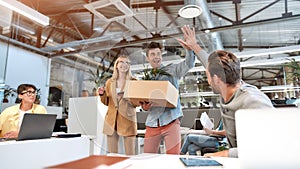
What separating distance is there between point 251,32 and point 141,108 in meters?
5.82

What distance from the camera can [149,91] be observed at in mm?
598

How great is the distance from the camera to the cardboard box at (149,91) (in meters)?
0.60

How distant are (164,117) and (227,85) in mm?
302

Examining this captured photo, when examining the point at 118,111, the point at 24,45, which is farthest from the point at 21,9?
the point at 24,45

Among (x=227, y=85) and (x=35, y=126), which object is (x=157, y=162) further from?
(x=35, y=126)

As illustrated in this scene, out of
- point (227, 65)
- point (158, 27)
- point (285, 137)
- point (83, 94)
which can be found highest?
point (158, 27)

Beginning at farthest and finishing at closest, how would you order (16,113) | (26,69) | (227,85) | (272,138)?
1. (26,69)
2. (16,113)
3. (227,85)
4. (272,138)

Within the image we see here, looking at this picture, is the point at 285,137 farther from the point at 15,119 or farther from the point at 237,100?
the point at 15,119

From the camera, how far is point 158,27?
759 mm

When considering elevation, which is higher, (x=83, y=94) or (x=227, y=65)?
(x=227, y=65)

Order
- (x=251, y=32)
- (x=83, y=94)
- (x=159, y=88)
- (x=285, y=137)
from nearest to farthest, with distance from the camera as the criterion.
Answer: (x=285, y=137)
(x=159, y=88)
(x=83, y=94)
(x=251, y=32)

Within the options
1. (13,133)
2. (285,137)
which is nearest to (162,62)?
(285,137)

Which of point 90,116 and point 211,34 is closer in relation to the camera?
point 90,116

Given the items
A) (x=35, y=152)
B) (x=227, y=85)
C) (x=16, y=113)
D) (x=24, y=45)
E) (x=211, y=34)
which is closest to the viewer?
(x=227, y=85)
